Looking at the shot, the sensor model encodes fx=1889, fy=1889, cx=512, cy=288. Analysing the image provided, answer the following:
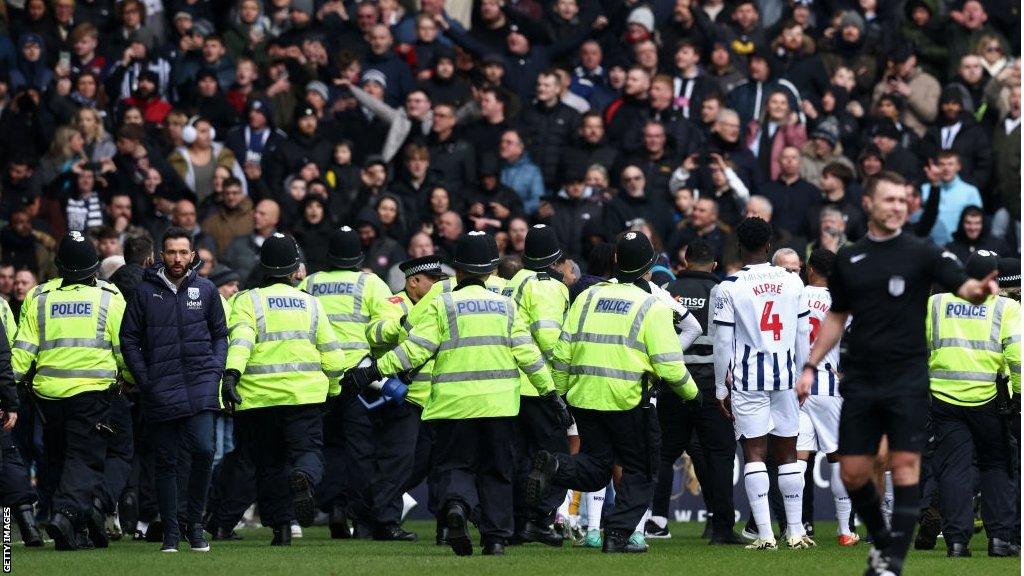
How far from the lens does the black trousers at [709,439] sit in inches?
588

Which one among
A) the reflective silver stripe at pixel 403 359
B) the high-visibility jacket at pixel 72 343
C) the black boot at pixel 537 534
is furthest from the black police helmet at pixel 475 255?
the high-visibility jacket at pixel 72 343

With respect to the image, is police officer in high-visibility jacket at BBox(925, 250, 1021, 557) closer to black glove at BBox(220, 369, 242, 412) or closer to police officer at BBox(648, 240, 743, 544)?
police officer at BBox(648, 240, 743, 544)

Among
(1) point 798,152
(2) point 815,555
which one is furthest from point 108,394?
(1) point 798,152

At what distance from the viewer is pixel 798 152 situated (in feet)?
72.9

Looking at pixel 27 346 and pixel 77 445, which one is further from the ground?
pixel 27 346

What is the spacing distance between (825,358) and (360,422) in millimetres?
3946

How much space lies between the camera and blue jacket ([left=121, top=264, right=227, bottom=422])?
1389 cm

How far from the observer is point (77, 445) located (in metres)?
14.7

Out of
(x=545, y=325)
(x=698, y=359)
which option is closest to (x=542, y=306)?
(x=545, y=325)

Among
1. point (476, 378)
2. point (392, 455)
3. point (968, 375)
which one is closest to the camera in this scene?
point (476, 378)

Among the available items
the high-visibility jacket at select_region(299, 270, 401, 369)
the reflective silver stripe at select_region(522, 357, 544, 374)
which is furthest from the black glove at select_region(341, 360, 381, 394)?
the high-visibility jacket at select_region(299, 270, 401, 369)

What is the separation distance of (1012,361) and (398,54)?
12831 mm

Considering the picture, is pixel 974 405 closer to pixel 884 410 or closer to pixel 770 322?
pixel 770 322

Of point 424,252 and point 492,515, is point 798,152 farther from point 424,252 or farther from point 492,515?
point 492,515
